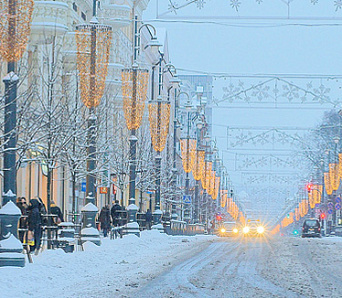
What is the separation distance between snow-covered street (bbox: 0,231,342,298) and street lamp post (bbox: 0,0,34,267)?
20.4 inches

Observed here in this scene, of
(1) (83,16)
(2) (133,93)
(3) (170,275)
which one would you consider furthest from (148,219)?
(3) (170,275)

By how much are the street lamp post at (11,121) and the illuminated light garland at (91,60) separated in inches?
367

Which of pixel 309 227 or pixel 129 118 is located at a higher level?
pixel 129 118

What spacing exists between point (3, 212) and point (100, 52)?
454 inches

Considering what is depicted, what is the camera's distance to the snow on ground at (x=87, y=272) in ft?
54.4

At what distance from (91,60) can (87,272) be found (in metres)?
9.66

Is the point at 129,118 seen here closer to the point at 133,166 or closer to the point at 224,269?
the point at 133,166

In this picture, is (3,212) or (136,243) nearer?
(3,212)

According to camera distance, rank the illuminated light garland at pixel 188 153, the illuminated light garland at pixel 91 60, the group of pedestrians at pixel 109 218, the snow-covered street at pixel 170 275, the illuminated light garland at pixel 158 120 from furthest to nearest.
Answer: the illuminated light garland at pixel 188 153
the illuminated light garland at pixel 158 120
the group of pedestrians at pixel 109 218
the illuminated light garland at pixel 91 60
the snow-covered street at pixel 170 275

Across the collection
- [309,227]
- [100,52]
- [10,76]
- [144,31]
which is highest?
[144,31]

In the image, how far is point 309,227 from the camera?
6838 cm

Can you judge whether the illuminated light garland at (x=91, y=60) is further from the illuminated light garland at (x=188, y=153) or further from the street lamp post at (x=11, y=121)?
the illuminated light garland at (x=188, y=153)

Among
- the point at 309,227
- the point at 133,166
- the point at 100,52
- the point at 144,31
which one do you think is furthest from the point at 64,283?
the point at 144,31

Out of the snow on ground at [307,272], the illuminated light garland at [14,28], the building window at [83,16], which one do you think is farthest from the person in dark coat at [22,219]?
the building window at [83,16]
